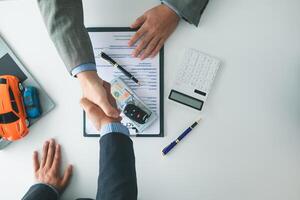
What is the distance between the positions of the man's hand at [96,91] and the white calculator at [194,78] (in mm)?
213

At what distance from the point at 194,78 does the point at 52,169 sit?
1.69ft

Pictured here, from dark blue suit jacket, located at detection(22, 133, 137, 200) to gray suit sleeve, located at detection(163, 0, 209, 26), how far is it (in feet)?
1.30

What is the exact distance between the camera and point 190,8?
3.19 ft

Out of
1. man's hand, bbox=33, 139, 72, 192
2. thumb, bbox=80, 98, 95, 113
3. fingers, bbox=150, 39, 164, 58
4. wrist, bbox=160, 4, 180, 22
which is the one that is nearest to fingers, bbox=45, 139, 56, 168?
man's hand, bbox=33, 139, 72, 192

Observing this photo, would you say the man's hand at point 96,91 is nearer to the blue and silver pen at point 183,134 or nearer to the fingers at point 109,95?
the fingers at point 109,95

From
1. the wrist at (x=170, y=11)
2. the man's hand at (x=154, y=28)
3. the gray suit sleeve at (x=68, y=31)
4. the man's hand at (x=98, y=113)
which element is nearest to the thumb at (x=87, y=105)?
the man's hand at (x=98, y=113)

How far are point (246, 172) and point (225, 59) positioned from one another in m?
0.34

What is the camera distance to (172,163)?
1.02 metres

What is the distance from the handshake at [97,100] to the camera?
89cm

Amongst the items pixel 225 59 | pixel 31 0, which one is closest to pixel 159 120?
pixel 225 59

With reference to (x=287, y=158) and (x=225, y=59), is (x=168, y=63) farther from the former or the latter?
(x=287, y=158)

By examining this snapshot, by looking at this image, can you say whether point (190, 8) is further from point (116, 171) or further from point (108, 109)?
point (116, 171)

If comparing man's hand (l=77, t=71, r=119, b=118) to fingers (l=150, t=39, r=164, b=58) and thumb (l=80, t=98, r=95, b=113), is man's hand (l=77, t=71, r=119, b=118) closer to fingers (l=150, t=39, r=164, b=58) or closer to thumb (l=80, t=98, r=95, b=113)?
thumb (l=80, t=98, r=95, b=113)

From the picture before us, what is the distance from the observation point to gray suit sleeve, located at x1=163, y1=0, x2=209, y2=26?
97 cm
